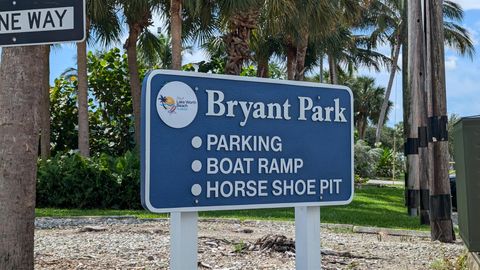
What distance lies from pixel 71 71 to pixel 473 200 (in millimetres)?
42121

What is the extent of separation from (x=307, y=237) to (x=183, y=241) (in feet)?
2.90

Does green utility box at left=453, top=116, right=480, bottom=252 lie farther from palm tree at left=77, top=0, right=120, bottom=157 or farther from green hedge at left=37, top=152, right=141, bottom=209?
palm tree at left=77, top=0, right=120, bottom=157

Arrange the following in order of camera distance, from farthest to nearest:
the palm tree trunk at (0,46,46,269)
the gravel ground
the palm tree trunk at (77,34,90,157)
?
the palm tree trunk at (77,34,90,157) < the gravel ground < the palm tree trunk at (0,46,46,269)

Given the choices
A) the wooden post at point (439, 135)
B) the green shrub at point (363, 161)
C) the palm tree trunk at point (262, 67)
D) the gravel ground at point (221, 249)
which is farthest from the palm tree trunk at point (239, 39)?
the green shrub at point (363, 161)

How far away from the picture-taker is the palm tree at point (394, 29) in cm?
3928

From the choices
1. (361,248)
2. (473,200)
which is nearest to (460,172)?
(473,200)

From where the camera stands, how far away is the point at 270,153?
12.4ft

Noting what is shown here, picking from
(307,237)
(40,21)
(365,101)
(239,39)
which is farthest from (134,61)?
(365,101)

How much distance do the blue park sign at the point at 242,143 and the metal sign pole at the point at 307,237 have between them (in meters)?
0.12

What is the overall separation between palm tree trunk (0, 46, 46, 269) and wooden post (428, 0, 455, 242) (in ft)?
20.2

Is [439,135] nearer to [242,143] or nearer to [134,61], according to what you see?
[242,143]

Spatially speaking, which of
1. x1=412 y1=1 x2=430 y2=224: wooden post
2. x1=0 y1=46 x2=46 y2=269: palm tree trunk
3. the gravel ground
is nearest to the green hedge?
the gravel ground

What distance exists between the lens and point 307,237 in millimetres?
4020

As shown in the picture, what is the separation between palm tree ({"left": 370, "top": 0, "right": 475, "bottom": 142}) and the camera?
39.3 m
